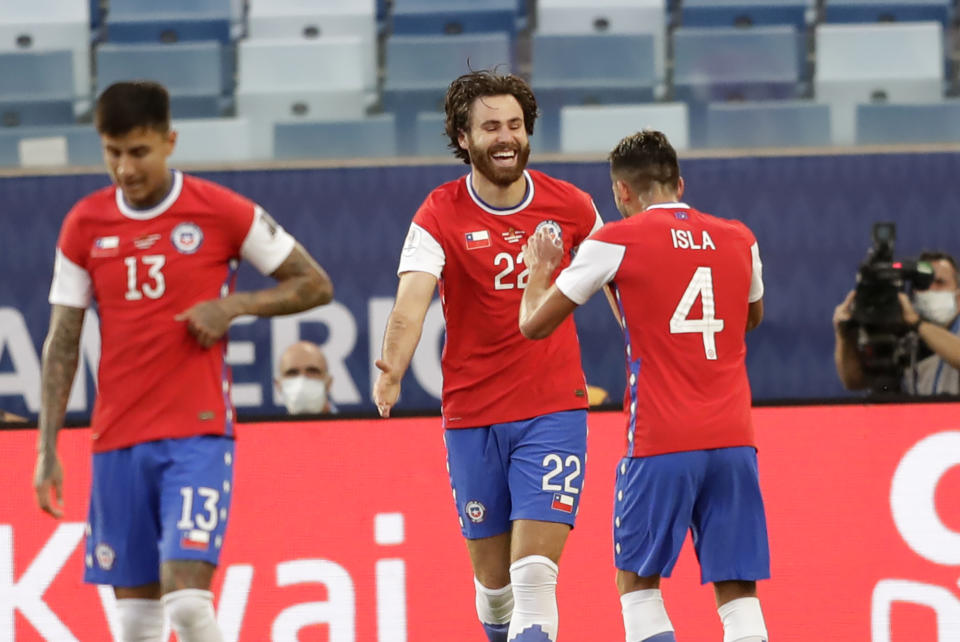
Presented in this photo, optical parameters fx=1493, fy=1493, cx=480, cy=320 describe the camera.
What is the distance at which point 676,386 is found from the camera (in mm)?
4988

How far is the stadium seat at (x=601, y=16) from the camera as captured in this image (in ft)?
35.3

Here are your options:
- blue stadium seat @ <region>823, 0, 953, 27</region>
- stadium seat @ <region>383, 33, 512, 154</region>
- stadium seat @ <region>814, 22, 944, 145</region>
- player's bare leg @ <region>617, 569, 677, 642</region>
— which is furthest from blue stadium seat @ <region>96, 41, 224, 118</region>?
player's bare leg @ <region>617, 569, 677, 642</region>

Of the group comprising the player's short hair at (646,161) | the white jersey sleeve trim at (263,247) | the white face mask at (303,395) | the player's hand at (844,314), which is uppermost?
the player's short hair at (646,161)

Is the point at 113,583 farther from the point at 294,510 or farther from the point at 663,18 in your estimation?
the point at 663,18

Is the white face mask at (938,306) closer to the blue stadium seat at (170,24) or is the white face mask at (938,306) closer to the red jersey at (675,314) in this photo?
the red jersey at (675,314)

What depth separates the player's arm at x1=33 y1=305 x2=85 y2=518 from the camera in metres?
4.71

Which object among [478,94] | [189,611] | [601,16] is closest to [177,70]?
[601,16]

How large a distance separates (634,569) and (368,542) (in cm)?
192

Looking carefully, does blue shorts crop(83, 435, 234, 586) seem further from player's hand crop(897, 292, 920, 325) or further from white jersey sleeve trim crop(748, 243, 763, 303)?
player's hand crop(897, 292, 920, 325)

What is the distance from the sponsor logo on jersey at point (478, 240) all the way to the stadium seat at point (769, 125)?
4360mm

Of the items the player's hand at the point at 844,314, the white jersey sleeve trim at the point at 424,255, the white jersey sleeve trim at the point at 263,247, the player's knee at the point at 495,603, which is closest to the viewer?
the white jersey sleeve trim at the point at 263,247

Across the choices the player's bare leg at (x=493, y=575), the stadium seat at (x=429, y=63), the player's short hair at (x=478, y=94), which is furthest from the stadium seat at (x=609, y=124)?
the player's bare leg at (x=493, y=575)

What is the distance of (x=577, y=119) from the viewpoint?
31.3ft

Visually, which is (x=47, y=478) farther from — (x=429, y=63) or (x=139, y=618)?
(x=429, y=63)
